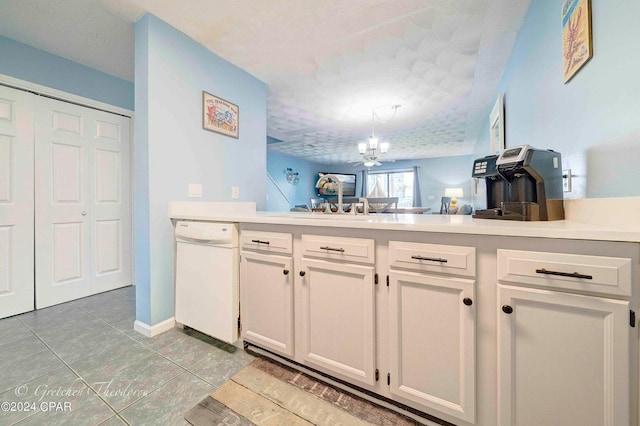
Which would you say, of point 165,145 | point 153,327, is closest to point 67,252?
point 153,327

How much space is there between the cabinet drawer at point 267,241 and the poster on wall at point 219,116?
126cm

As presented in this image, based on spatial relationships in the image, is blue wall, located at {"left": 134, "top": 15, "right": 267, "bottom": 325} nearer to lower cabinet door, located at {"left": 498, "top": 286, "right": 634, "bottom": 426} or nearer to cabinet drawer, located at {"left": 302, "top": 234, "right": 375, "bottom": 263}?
cabinet drawer, located at {"left": 302, "top": 234, "right": 375, "bottom": 263}

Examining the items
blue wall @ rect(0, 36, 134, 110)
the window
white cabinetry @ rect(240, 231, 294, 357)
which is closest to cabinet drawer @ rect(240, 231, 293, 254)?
white cabinetry @ rect(240, 231, 294, 357)

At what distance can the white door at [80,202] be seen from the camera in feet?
7.52

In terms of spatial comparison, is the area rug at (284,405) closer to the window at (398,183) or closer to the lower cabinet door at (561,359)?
the lower cabinet door at (561,359)

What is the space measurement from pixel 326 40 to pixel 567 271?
7.58 feet

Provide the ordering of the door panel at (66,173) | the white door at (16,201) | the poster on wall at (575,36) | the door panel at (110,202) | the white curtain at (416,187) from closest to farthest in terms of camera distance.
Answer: the poster on wall at (575,36) → the white door at (16,201) → the door panel at (66,173) → the door panel at (110,202) → the white curtain at (416,187)

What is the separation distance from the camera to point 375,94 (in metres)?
3.27

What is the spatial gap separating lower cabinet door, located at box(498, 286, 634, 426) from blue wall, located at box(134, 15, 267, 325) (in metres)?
2.09

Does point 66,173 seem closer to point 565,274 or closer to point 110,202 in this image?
point 110,202

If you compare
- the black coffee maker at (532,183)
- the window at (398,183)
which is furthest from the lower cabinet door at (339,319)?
the window at (398,183)

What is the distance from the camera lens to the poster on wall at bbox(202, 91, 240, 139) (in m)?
2.22

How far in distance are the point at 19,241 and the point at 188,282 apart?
1.71m

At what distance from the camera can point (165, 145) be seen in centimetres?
191
